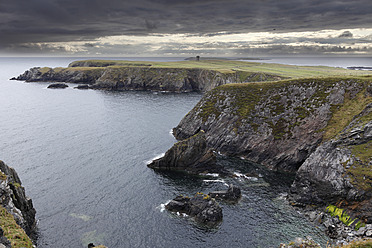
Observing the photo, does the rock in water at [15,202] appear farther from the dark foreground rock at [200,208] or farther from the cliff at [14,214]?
the dark foreground rock at [200,208]

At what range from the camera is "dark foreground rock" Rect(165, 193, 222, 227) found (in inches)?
2035

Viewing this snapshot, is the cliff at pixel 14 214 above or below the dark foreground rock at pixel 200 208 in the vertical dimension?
above

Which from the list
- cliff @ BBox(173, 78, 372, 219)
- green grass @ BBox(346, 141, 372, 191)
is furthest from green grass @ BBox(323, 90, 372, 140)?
green grass @ BBox(346, 141, 372, 191)

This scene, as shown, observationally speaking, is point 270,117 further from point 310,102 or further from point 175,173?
point 175,173

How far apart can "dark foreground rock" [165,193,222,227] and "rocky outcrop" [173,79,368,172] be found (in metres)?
32.1

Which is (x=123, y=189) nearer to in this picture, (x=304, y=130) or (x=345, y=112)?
(x=304, y=130)

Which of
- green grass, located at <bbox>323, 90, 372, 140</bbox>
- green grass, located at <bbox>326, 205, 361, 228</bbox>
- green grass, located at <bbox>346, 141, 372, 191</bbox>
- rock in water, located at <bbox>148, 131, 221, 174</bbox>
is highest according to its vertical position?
green grass, located at <bbox>323, 90, 372, 140</bbox>

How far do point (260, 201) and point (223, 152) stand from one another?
3040cm

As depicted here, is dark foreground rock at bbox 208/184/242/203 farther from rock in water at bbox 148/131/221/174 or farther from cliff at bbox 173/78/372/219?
rock in water at bbox 148/131/221/174

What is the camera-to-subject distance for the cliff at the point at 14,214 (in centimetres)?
3359

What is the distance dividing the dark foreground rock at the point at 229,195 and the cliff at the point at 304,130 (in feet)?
44.0

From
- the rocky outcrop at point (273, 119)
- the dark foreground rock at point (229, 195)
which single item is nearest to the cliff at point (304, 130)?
the rocky outcrop at point (273, 119)

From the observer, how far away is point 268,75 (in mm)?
174000

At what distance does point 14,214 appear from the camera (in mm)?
40375
